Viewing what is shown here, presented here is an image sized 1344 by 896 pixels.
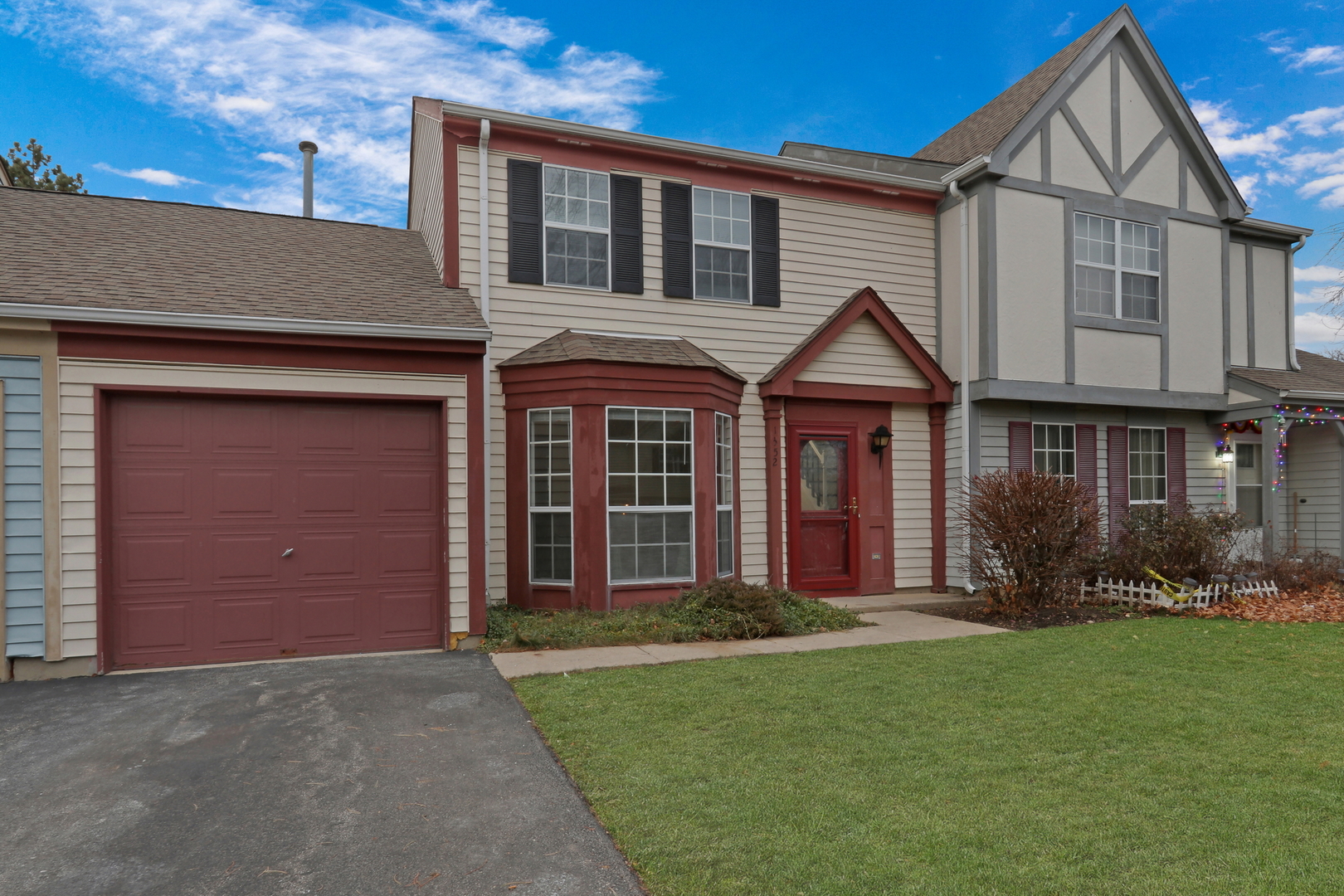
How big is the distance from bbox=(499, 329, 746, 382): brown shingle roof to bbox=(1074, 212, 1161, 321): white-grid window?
5.77 metres

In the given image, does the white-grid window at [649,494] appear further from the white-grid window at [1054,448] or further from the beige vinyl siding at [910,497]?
the white-grid window at [1054,448]

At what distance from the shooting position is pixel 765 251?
1035 centimetres

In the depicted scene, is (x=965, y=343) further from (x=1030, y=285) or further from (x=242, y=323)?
(x=242, y=323)

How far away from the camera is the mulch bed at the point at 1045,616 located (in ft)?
27.9

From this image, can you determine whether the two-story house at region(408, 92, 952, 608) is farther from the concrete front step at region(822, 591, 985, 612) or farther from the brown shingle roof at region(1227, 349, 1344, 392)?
the brown shingle roof at region(1227, 349, 1344, 392)

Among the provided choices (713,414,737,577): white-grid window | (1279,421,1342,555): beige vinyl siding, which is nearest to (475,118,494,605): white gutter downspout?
(713,414,737,577): white-grid window

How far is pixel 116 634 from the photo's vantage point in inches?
260

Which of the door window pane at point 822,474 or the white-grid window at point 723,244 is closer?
the white-grid window at point 723,244

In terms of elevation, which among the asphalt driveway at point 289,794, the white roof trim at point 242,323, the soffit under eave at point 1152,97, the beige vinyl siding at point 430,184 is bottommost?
→ the asphalt driveway at point 289,794

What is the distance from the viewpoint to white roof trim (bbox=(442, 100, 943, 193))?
29.3ft

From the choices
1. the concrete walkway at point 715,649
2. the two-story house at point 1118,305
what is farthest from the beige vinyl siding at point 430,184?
the two-story house at point 1118,305

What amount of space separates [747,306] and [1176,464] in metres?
7.50

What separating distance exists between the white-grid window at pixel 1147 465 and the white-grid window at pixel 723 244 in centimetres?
666

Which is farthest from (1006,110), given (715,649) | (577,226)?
(715,649)
